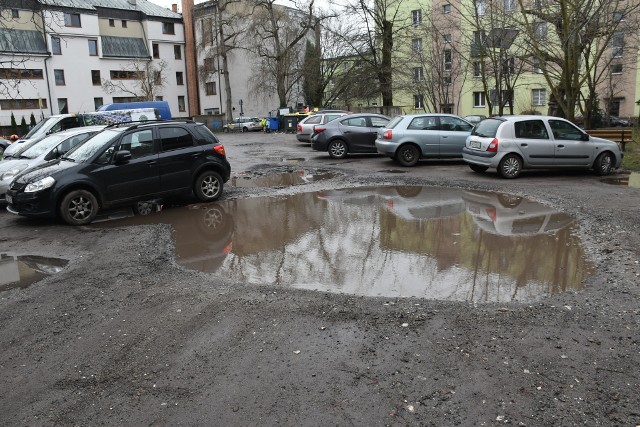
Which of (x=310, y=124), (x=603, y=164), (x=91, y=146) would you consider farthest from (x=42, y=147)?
(x=603, y=164)

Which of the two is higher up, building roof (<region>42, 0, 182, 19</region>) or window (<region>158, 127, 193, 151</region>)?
building roof (<region>42, 0, 182, 19</region>)

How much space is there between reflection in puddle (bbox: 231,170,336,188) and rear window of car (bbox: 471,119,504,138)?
4.21m

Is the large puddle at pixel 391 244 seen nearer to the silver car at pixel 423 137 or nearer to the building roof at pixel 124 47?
the silver car at pixel 423 137

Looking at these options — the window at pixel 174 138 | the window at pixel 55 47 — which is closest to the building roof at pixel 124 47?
the window at pixel 55 47

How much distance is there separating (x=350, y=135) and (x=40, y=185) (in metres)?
11.5

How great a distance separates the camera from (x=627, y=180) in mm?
13250

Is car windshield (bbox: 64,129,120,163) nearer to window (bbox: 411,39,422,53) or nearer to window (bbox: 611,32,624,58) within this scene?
window (bbox: 611,32,624,58)

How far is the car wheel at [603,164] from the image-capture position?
1382cm

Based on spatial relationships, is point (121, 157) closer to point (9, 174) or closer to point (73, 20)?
point (9, 174)

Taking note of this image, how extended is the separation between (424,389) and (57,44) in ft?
188

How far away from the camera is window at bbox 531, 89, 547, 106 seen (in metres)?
49.4

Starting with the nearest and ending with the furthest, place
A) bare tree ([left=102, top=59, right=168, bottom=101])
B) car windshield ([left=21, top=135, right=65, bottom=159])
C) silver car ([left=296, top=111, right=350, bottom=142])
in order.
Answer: car windshield ([left=21, top=135, right=65, bottom=159]) < silver car ([left=296, top=111, right=350, bottom=142]) < bare tree ([left=102, top=59, right=168, bottom=101])

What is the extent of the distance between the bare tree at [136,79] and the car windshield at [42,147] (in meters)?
42.1

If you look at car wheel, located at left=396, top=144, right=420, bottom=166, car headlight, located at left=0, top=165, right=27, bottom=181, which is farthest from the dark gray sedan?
car headlight, located at left=0, top=165, right=27, bottom=181
